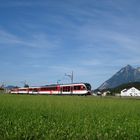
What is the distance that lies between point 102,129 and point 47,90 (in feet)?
275

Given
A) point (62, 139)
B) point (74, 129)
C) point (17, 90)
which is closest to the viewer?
point (62, 139)

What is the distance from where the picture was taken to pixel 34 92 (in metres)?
104

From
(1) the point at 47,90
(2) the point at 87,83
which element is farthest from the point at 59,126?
(1) the point at 47,90

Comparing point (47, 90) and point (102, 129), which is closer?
point (102, 129)

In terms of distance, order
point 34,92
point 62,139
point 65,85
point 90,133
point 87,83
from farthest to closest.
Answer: point 34,92 → point 65,85 → point 87,83 → point 90,133 → point 62,139

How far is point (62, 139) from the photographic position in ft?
28.3

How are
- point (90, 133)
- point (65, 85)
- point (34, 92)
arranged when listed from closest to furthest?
point (90, 133) → point (65, 85) → point (34, 92)

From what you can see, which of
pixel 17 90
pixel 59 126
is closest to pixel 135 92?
pixel 17 90

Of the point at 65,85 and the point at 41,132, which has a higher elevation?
the point at 65,85

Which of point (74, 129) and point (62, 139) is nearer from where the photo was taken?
point (62, 139)

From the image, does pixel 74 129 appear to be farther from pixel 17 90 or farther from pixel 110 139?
pixel 17 90

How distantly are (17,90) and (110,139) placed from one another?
119m

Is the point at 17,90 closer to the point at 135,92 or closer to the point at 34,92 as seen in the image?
the point at 34,92

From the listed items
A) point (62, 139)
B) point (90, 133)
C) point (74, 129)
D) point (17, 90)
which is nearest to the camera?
point (62, 139)
